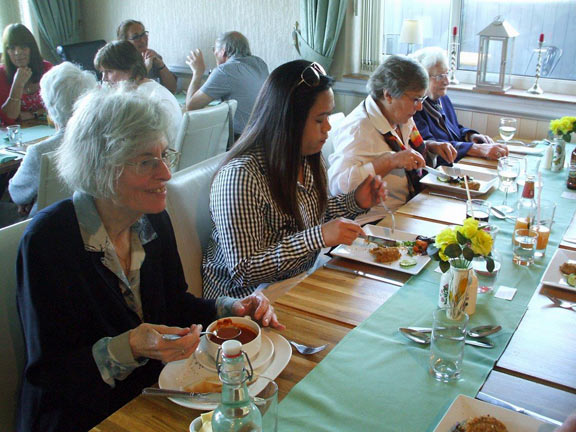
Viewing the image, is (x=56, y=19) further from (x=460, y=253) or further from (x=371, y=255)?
(x=460, y=253)

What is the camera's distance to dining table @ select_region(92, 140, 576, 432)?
3.63 ft

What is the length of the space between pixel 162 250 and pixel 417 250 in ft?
2.51

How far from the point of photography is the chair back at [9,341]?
137 centimetres

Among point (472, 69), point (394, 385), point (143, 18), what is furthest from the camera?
point (143, 18)

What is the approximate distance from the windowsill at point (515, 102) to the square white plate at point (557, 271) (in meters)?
2.13

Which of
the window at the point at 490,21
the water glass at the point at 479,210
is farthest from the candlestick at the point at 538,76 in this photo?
the water glass at the point at 479,210

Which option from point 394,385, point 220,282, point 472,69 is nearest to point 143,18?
point 472,69

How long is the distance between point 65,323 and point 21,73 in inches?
118

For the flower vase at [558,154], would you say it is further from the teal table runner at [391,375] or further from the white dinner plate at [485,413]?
the white dinner plate at [485,413]

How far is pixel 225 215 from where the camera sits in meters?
1.71

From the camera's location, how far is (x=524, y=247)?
1761mm

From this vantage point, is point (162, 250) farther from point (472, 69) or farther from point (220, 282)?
point (472, 69)

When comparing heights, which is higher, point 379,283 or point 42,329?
point 42,329

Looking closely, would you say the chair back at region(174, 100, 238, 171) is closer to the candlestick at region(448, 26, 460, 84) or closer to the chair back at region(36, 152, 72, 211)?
the chair back at region(36, 152, 72, 211)
